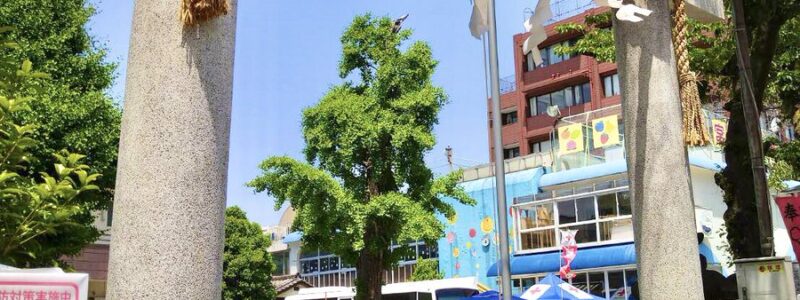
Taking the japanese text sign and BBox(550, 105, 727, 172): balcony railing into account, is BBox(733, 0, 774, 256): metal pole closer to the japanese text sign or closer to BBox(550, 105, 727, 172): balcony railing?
the japanese text sign

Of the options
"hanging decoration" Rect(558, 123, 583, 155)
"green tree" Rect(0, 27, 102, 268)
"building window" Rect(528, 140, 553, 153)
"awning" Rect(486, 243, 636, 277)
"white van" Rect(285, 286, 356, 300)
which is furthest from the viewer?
"building window" Rect(528, 140, 553, 153)

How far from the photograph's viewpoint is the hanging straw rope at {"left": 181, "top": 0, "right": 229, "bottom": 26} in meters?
2.76

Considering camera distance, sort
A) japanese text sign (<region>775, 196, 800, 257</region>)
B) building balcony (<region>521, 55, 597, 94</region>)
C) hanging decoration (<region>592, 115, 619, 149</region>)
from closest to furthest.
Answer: japanese text sign (<region>775, 196, 800, 257</region>), hanging decoration (<region>592, 115, 619, 149</region>), building balcony (<region>521, 55, 597, 94</region>)

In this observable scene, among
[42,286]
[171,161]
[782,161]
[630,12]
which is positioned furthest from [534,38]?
[782,161]

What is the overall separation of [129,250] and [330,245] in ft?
51.0

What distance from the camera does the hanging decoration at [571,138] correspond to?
27.6 meters

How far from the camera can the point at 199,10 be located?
2766 mm

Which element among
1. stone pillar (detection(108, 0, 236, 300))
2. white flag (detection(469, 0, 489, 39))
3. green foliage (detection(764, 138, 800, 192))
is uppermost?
green foliage (detection(764, 138, 800, 192))

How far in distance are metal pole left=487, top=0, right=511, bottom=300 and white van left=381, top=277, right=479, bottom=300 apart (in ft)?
68.7

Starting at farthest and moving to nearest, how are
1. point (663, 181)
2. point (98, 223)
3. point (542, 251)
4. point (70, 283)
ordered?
point (542, 251) < point (98, 223) < point (663, 181) < point (70, 283)

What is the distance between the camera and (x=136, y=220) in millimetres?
2621

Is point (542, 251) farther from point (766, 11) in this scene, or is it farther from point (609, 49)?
point (766, 11)

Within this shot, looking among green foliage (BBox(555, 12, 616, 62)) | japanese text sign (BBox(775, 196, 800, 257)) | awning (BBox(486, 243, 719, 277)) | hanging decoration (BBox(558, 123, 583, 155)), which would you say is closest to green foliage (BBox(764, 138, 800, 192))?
green foliage (BBox(555, 12, 616, 62))

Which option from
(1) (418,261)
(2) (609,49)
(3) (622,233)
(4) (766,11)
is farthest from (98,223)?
(4) (766,11)
